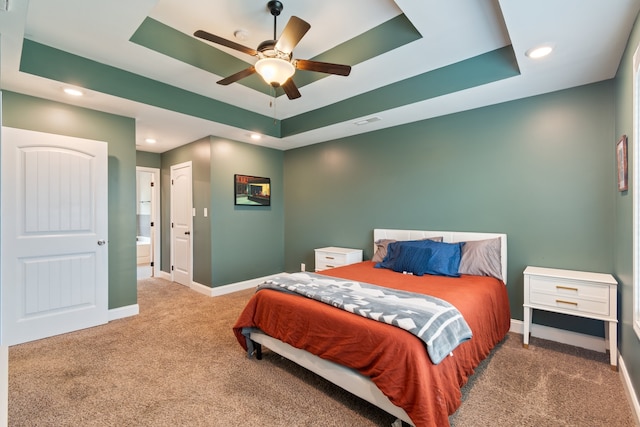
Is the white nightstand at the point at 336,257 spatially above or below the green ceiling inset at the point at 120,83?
below

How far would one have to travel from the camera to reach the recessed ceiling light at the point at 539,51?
224cm

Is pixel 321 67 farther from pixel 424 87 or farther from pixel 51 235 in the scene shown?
pixel 51 235

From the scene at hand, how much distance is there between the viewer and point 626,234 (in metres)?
2.16

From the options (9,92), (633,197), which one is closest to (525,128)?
(633,197)

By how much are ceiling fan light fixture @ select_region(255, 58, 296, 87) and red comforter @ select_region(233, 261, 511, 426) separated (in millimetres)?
1725

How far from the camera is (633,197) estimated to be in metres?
1.96

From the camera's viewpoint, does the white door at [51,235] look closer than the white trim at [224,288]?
Yes

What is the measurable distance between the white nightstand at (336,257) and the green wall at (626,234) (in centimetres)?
267

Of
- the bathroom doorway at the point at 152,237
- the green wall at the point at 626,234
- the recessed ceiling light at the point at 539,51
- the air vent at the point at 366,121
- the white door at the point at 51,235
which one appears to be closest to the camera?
the green wall at the point at 626,234

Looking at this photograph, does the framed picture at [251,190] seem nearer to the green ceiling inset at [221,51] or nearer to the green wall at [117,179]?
the green wall at [117,179]

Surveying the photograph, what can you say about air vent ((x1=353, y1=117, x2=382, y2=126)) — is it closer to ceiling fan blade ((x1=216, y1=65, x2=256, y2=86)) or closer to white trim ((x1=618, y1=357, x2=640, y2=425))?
ceiling fan blade ((x1=216, y1=65, x2=256, y2=86))

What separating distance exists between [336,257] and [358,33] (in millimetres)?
2704

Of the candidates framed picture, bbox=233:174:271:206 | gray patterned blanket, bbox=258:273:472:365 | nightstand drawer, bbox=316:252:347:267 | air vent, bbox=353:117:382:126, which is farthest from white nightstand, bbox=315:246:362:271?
air vent, bbox=353:117:382:126

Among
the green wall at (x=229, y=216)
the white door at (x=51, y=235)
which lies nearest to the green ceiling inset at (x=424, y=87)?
the green wall at (x=229, y=216)
